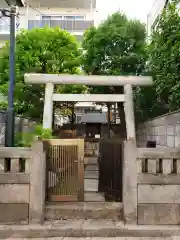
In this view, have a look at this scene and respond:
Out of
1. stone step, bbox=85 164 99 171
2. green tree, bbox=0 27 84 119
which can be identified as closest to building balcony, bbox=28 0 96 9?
green tree, bbox=0 27 84 119

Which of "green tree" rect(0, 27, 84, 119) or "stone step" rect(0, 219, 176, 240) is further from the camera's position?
"green tree" rect(0, 27, 84, 119)

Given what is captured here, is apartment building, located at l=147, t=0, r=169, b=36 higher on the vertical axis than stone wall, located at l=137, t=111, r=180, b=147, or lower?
higher

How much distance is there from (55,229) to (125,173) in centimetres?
167

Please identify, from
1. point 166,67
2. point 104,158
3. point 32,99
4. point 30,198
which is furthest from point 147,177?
point 32,99

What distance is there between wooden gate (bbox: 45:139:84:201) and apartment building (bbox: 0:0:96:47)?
70.8ft

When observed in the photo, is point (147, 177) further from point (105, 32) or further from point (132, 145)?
point (105, 32)

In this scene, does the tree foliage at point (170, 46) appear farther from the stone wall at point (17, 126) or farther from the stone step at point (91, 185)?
the stone wall at point (17, 126)

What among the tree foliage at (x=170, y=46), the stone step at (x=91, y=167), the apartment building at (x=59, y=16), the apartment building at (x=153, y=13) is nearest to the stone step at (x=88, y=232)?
the tree foliage at (x=170, y=46)

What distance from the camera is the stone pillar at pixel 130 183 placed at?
610 cm

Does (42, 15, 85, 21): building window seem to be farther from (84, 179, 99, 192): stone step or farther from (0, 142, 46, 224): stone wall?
(0, 142, 46, 224): stone wall

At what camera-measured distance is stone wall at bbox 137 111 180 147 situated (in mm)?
10136

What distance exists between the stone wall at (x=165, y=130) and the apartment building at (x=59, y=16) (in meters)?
14.2

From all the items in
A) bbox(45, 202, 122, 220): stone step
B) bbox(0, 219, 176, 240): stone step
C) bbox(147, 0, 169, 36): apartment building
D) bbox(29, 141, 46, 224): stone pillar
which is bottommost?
bbox(0, 219, 176, 240): stone step

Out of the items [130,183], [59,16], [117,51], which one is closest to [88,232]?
[130,183]
